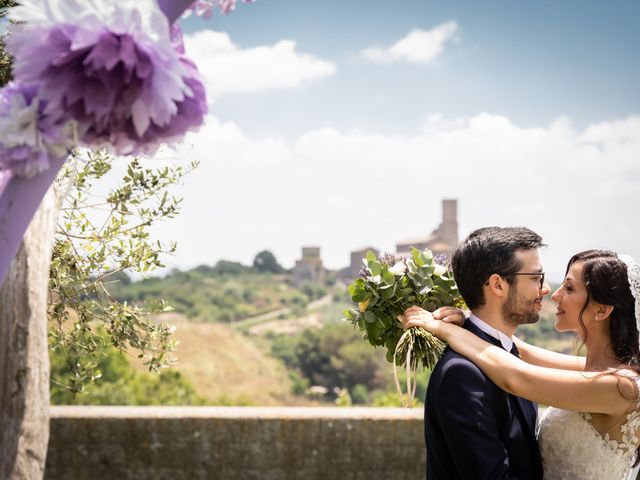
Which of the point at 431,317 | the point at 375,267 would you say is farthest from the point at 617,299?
the point at 375,267

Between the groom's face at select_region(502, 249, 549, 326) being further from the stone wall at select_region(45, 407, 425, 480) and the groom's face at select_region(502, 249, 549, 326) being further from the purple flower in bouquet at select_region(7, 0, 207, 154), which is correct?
the stone wall at select_region(45, 407, 425, 480)

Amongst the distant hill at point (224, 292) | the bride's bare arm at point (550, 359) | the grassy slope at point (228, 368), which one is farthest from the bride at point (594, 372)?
the distant hill at point (224, 292)

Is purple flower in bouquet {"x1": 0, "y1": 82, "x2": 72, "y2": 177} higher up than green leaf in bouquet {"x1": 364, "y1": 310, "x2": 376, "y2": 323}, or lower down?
higher up

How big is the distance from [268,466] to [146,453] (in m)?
0.81

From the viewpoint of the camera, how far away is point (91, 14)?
138 cm

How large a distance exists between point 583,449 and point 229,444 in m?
2.69

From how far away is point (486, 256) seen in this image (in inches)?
98.1

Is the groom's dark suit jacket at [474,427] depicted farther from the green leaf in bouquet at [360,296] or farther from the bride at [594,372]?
the green leaf in bouquet at [360,296]

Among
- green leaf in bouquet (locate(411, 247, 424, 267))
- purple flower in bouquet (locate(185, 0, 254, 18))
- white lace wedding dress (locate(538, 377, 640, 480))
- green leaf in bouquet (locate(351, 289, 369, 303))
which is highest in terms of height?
purple flower in bouquet (locate(185, 0, 254, 18))

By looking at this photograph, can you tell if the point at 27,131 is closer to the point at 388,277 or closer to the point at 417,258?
the point at 388,277

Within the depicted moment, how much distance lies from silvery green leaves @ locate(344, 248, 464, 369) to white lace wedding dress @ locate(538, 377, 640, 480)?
0.61 meters

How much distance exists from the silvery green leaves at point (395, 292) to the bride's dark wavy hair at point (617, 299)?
0.52 metres

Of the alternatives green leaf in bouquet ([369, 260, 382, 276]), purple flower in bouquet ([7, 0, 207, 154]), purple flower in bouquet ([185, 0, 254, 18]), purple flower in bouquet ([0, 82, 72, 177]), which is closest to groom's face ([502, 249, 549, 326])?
green leaf in bouquet ([369, 260, 382, 276])

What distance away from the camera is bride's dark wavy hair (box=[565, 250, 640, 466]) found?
8.45ft
